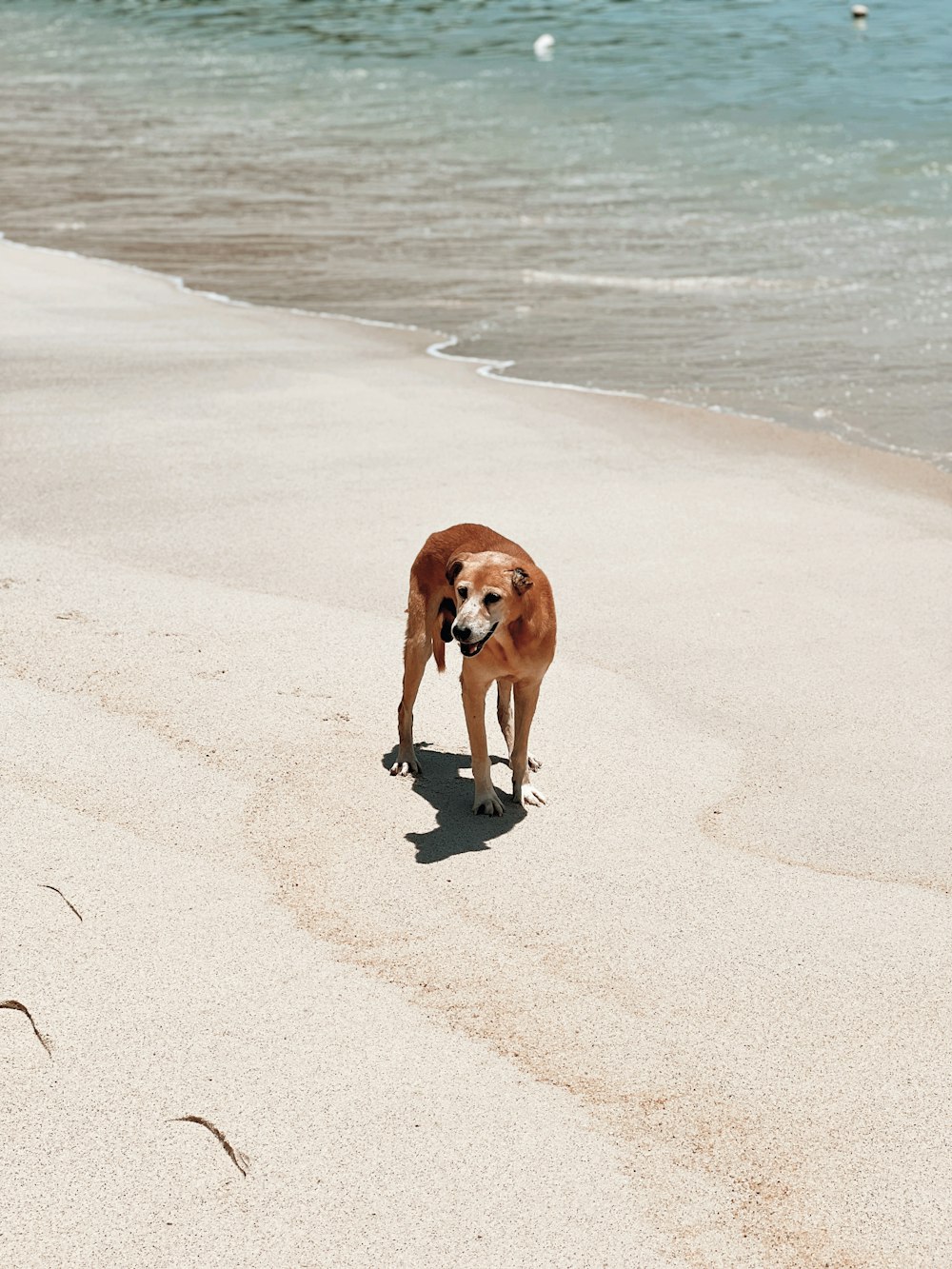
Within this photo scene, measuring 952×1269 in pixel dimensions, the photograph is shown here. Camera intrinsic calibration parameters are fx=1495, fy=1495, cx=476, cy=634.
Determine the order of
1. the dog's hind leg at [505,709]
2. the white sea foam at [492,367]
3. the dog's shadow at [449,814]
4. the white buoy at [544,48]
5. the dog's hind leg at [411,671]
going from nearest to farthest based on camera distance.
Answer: the dog's shadow at [449,814], the dog's hind leg at [411,671], the dog's hind leg at [505,709], the white sea foam at [492,367], the white buoy at [544,48]

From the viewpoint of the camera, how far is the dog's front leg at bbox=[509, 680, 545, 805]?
518cm

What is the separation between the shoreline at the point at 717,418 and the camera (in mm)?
9117

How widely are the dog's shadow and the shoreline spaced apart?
175 inches

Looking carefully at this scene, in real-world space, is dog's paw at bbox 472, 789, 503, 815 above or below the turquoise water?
below

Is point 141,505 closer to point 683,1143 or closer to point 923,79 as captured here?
point 683,1143

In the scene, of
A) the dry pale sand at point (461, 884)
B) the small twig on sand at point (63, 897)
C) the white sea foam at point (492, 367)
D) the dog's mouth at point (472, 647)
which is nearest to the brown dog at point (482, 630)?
the dog's mouth at point (472, 647)

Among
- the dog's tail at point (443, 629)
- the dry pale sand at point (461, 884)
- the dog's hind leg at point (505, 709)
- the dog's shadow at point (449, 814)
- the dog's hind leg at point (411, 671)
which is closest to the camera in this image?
the dry pale sand at point (461, 884)

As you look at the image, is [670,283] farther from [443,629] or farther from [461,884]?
[461,884]

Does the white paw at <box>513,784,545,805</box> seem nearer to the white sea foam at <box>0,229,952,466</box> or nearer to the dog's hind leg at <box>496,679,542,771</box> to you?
the dog's hind leg at <box>496,679,542,771</box>

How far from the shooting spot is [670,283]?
45.7 ft

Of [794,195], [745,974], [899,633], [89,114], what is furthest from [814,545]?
[89,114]

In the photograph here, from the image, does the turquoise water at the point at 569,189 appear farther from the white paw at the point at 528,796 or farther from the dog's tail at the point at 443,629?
the white paw at the point at 528,796

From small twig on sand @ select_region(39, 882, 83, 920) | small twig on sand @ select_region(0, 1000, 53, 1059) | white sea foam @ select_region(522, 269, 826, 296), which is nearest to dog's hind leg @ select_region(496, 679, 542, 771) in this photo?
small twig on sand @ select_region(39, 882, 83, 920)

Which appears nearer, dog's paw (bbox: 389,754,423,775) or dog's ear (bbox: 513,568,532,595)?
dog's ear (bbox: 513,568,532,595)
